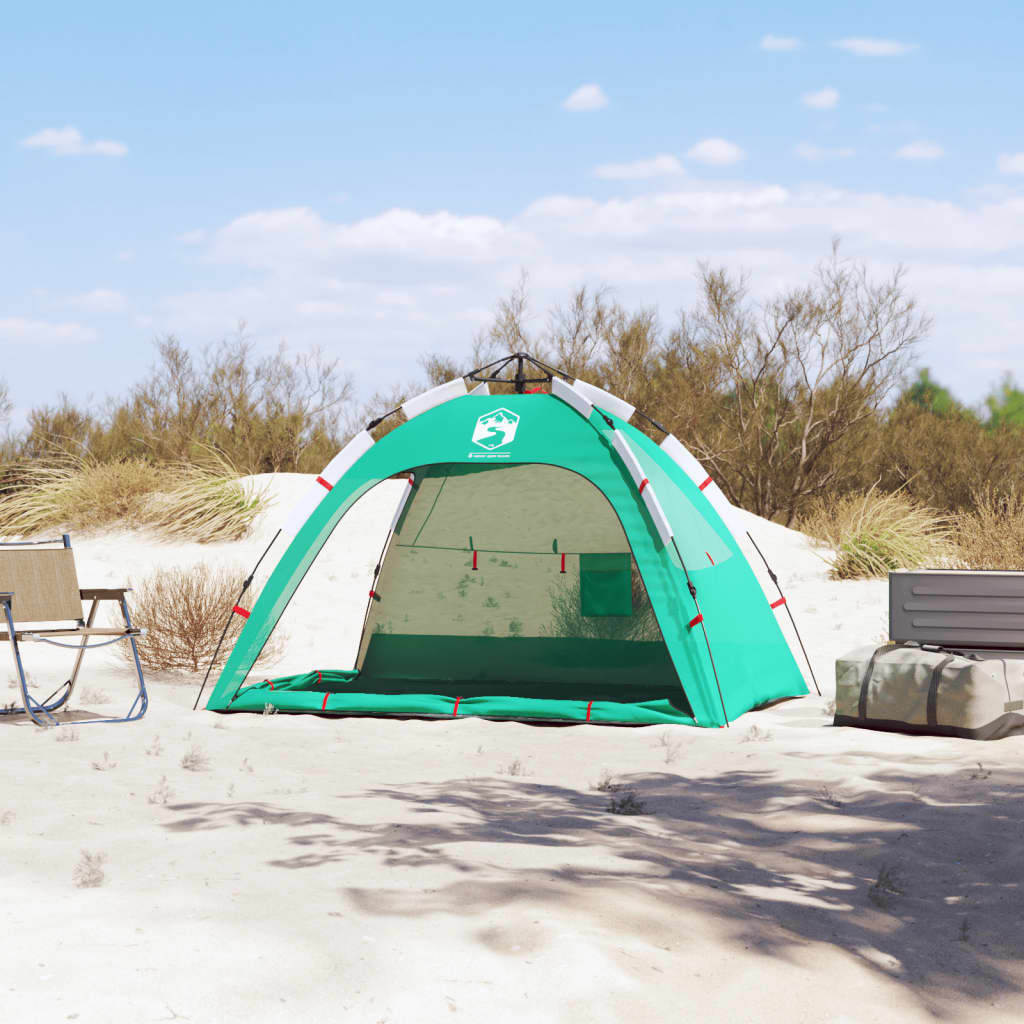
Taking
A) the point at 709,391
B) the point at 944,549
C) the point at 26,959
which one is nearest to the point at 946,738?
the point at 26,959

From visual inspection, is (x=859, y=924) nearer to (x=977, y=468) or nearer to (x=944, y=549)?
(x=944, y=549)

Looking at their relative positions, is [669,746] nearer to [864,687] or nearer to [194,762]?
[864,687]

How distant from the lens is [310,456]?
2109 cm

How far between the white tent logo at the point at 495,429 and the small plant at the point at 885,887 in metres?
3.65

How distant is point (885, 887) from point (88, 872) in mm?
2293

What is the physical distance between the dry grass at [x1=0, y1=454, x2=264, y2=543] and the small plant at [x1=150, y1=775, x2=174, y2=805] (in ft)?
31.8

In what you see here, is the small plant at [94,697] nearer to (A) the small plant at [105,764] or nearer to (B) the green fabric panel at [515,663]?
(B) the green fabric panel at [515,663]

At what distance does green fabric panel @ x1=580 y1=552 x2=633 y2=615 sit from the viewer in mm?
7703

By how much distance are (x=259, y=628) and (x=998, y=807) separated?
13.1 ft

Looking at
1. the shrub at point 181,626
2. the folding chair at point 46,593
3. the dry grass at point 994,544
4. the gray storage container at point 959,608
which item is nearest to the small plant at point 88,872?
Answer: the folding chair at point 46,593

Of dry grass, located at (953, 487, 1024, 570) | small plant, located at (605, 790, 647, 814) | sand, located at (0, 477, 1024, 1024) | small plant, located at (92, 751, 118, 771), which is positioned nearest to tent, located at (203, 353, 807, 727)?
sand, located at (0, 477, 1024, 1024)

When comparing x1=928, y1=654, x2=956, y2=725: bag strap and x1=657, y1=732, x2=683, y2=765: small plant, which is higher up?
x1=928, y1=654, x2=956, y2=725: bag strap

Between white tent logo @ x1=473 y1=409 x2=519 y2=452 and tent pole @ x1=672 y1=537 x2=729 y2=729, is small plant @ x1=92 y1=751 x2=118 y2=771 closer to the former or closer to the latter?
white tent logo @ x1=473 y1=409 x2=519 y2=452

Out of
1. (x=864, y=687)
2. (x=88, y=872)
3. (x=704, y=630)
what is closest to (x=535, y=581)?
(x=704, y=630)
